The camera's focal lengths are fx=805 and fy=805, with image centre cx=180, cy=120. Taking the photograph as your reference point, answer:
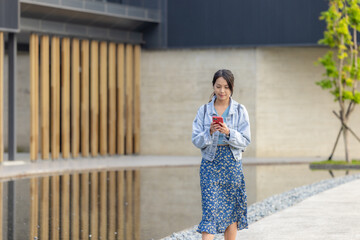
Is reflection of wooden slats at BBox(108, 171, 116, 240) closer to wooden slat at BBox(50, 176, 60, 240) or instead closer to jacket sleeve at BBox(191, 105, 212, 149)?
wooden slat at BBox(50, 176, 60, 240)

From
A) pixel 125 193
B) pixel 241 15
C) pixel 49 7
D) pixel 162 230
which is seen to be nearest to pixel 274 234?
pixel 162 230

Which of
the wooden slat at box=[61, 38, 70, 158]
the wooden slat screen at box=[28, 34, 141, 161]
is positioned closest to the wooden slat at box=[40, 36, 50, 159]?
the wooden slat screen at box=[28, 34, 141, 161]

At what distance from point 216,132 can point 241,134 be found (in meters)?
0.25

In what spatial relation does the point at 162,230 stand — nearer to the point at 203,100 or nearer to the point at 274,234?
the point at 274,234

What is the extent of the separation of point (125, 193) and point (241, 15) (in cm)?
1422

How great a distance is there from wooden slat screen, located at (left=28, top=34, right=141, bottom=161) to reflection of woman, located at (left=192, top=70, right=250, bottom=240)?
793 inches

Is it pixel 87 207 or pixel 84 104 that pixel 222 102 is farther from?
pixel 84 104

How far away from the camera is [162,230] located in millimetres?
12203

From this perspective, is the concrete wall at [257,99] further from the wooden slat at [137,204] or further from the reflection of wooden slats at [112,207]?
the reflection of wooden slats at [112,207]

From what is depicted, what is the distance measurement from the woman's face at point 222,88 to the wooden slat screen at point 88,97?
20313 millimetres

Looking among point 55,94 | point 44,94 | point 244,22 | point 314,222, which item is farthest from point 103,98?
point 314,222

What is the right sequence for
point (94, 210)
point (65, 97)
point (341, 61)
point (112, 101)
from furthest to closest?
point (112, 101)
point (65, 97)
point (341, 61)
point (94, 210)

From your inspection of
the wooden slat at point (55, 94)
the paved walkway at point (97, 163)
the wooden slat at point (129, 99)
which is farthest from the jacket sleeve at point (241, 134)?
the wooden slat at point (129, 99)

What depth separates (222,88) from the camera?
7.43m
